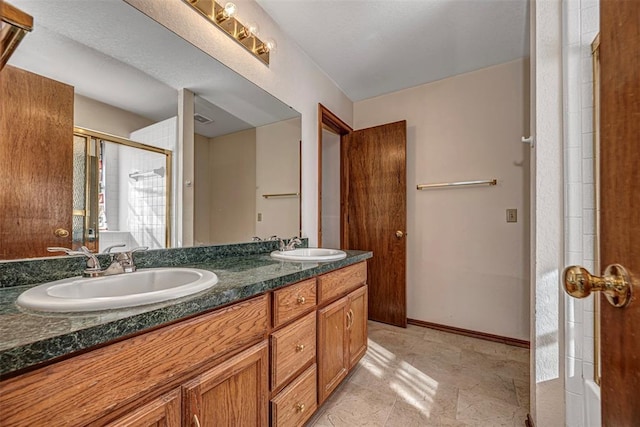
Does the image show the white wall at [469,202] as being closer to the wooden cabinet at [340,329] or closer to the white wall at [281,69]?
the white wall at [281,69]

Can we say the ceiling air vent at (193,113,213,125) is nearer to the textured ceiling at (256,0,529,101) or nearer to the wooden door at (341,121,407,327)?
the textured ceiling at (256,0,529,101)

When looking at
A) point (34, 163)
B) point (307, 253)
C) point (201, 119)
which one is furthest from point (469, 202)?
point (34, 163)

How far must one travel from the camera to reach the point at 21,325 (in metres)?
0.54

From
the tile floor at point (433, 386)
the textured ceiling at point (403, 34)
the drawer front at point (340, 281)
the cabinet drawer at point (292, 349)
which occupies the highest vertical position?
the textured ceiling at point (403, 34)

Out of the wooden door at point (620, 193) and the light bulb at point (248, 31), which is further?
the light bulb at point (248, 31)

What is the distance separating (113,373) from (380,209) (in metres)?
2.40

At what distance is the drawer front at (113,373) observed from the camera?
18.4 inches

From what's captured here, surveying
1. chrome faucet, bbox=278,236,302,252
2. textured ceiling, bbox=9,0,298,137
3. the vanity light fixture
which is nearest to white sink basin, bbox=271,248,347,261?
chrome faucet, bbox=278,236,302,252

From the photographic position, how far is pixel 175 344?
691 mm

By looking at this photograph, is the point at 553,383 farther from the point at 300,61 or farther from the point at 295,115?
the point at 300,61

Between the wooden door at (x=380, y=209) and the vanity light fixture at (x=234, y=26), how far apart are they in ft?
4.33

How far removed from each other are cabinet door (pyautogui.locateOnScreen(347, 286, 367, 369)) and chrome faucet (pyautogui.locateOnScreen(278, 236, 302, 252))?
1.66 ft

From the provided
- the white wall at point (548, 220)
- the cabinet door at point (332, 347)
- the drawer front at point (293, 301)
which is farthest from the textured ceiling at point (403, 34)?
the cabinet door at point (332, 347)

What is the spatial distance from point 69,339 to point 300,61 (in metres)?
2.16
